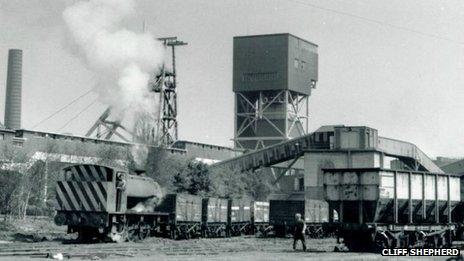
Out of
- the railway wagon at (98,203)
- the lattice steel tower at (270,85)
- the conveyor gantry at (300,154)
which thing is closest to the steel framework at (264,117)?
the lattice steel tower at (270,85)

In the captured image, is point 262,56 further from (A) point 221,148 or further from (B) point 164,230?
(B) point 164,230

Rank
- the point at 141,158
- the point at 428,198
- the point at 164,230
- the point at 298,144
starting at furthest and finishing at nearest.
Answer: the point at 298,144, the point at 141,158, the point at 164,230, the point at 428,198

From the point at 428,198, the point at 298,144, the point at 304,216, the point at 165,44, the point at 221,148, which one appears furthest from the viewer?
the point at 221,148

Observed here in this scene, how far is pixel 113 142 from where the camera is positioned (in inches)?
3236

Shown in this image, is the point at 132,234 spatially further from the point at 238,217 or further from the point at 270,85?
the point at 270,85

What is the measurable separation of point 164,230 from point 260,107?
84.4 meters

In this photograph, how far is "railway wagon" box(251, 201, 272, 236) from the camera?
42.0 m

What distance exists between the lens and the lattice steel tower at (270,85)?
110312 mm

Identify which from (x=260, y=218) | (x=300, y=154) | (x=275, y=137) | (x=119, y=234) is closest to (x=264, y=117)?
(x=275, y=137)

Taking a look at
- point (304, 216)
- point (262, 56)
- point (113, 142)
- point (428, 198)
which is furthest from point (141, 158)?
point (262, 56)

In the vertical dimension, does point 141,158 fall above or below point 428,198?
above

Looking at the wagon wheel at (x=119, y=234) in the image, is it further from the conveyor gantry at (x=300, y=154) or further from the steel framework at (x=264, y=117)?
the steel framework at (x=264, y=117)

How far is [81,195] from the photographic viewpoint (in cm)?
2689

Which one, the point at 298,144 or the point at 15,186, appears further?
the point at 298,144
